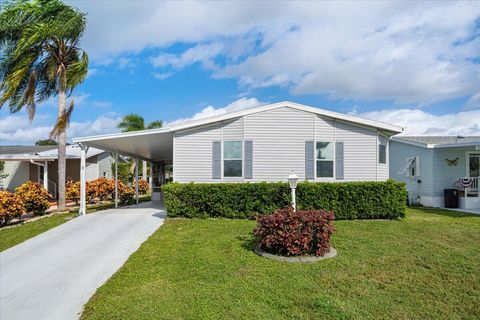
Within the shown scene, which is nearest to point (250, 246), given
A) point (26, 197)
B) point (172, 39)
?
point (172, 39)

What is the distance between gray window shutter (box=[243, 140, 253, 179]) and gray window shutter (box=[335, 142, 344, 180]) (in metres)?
2.99

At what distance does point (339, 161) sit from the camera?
11438 mm

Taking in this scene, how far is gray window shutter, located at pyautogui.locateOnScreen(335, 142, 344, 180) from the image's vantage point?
11383 millimetres

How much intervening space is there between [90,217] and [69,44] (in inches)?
302

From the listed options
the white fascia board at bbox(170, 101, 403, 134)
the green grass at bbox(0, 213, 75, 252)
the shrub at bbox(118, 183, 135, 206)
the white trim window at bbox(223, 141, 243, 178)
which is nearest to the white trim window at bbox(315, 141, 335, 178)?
the white fascia board at bbox(170, 101, 403, 134)

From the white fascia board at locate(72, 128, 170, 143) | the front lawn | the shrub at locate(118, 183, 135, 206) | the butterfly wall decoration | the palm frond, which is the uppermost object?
the palm frond

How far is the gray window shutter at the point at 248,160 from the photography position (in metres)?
11.2

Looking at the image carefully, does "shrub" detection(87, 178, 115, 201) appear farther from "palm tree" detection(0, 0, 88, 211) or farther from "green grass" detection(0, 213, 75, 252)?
"green grass" detection(0, 213, 75, 252)

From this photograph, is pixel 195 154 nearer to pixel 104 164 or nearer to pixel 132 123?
pixel 104 164

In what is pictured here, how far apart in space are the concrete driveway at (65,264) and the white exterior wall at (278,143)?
240 centimetres

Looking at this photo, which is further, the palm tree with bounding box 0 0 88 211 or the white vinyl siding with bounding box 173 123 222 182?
the palm tree with bounding box 0 0 88 211

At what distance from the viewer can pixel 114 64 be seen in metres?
16.1

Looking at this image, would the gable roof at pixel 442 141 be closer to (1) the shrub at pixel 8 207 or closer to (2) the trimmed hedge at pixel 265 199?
(2) the trimmed hedge at pixel 265 199

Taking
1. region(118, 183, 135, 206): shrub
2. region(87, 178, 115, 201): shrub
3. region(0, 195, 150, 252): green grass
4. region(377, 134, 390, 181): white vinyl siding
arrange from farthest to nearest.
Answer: region(87, 178, 115, 201): shrub
region(118, 183, 135, 206): shrub
region(377, 134, 390, 181): white vinyl siding
region(0, 195, 150, 252): green grass
